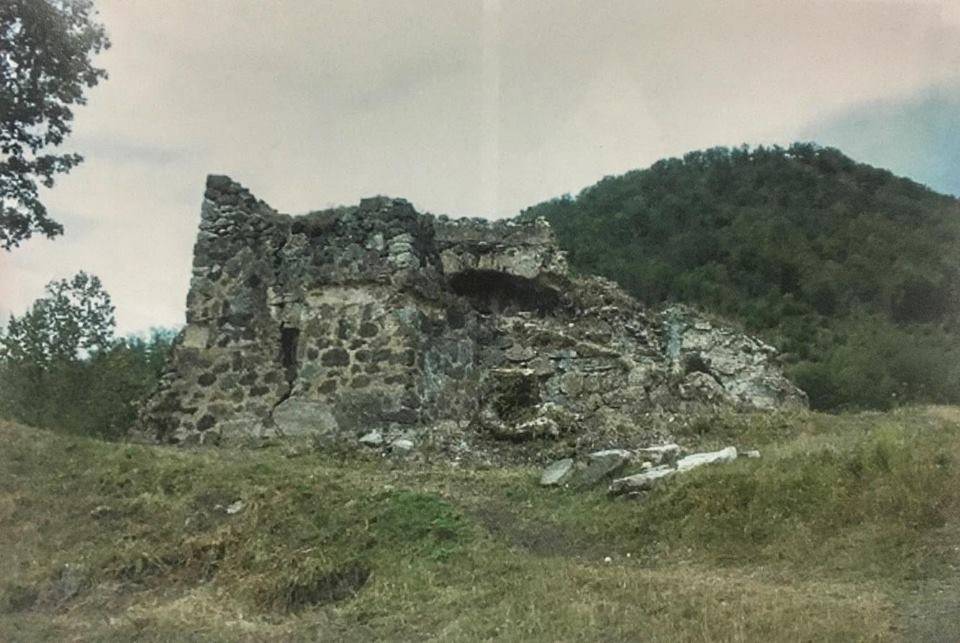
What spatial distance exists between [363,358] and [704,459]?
384cm

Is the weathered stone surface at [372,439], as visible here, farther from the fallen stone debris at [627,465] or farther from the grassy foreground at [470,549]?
the fallen stone debris at [627,465]

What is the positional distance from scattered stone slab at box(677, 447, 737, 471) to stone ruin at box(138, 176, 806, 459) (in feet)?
5.83

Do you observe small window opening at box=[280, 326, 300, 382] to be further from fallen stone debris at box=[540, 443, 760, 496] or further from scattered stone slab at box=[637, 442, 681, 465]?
scattered stone slab at box=[637, 442, 681, 465]

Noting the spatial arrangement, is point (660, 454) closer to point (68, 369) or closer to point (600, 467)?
point (600, 467)

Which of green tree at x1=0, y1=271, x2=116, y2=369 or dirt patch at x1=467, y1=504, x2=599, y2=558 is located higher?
green tree at x1=0, y1=271, x2=116, y2=369

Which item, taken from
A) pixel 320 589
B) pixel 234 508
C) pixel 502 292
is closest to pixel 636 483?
pixel 320 589

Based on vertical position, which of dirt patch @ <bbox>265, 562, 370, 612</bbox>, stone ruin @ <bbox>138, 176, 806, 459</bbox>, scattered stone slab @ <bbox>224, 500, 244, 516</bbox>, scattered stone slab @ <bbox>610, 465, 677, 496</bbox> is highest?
stone ruin @ <bbox>138, 176, 806, 459</bbox>

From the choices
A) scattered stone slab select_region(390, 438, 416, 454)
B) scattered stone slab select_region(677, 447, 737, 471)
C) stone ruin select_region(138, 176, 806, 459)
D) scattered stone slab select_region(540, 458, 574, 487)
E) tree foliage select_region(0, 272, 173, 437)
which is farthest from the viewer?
tree foliage select_region(0, 272, 173, 437)

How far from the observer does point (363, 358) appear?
34.9 feet

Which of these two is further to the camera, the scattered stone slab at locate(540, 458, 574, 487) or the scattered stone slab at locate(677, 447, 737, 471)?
the scattered stone slab at locate(540, 458, 574, 487)

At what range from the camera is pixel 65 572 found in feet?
21.4

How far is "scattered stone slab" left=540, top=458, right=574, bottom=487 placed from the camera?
27.6ft

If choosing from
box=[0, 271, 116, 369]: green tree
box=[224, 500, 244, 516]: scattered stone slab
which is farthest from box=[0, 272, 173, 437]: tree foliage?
box=[224, 500, 244, 516]: scattered stone slab

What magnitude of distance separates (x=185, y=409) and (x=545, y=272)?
5.71m
